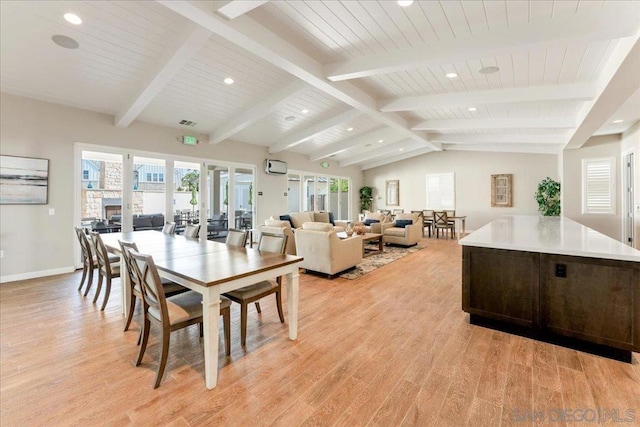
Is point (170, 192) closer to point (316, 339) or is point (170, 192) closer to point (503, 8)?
point (316, 339)

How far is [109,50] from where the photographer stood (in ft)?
11.7

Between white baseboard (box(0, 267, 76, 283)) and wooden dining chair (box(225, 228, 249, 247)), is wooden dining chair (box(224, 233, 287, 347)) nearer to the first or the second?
wooden dining chair (box(225, 228, 249, 247))

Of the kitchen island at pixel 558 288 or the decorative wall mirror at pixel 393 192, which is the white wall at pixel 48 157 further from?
the decorative wall mirror at pixel 393 192

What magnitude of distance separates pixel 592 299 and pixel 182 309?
3192 mm

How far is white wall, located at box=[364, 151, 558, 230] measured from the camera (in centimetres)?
916

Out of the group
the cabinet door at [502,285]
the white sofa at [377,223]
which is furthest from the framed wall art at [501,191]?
the cabinet door at [502,285]

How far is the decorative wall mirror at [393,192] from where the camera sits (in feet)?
38.3

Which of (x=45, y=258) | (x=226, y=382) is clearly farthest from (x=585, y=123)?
(x=45, y=258)

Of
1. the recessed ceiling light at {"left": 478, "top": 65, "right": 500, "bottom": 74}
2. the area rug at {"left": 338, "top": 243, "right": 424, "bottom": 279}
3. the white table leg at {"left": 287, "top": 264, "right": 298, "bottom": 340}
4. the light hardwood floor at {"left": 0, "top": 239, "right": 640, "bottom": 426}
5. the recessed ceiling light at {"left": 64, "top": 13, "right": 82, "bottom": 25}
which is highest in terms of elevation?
the recessed ceiling light at {"left": 64, "top": 13, "right": 82, "bottom": 25}

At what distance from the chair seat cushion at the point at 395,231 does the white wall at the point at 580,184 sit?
162 inches

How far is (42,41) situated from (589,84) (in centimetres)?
690

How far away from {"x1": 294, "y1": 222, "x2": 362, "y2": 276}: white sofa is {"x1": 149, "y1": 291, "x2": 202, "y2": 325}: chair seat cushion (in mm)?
2430

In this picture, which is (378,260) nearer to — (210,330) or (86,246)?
(210,330)

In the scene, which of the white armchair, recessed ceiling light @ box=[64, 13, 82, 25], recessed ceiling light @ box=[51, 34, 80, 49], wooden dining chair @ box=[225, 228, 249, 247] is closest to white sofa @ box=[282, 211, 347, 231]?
the white armchair
